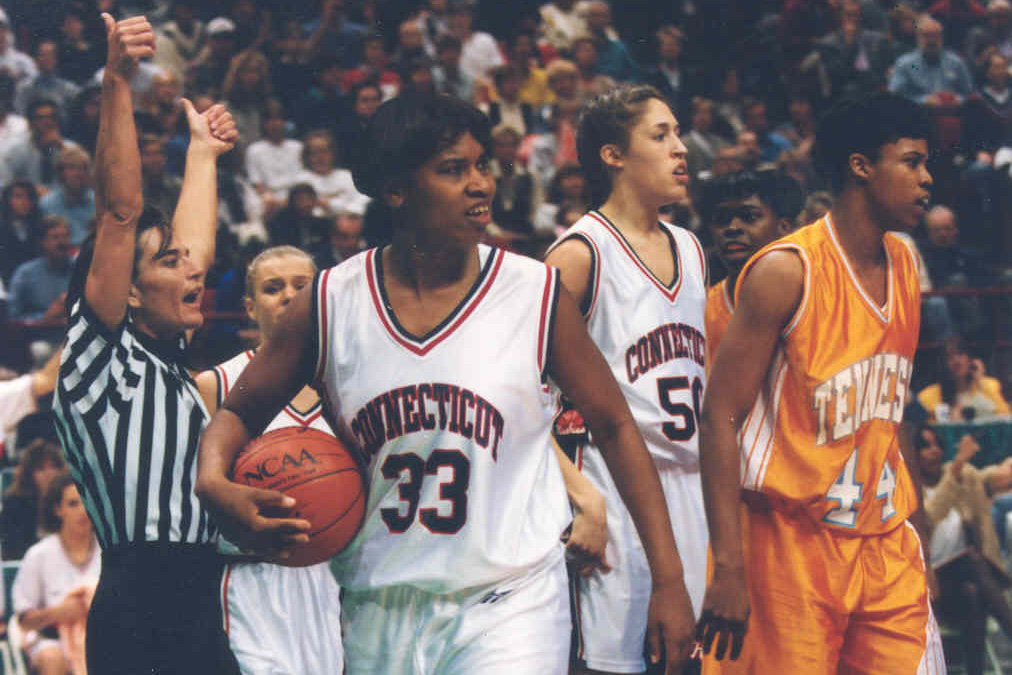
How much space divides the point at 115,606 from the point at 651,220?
2.13m

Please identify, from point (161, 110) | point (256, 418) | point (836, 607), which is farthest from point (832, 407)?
point (161, 110)

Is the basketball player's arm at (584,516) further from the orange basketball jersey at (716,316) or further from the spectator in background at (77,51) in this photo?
the spectator in background at (77,51)

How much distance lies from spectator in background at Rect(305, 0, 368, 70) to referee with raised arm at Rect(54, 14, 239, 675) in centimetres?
855

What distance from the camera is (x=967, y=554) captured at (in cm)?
723

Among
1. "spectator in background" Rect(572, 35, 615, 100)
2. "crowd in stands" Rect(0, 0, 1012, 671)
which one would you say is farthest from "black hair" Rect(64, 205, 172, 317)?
"spectator in background" Rect(572, 35, 615, 100)

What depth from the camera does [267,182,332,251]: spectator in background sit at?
9328mm

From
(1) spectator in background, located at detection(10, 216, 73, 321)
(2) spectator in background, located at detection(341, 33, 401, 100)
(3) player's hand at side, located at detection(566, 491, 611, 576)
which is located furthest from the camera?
(2) spectator in background, located at detection(341, 33, 401, 100)

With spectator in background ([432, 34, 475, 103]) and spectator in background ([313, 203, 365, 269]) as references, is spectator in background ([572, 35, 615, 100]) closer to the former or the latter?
spectator in background ([432, 34, 475, 103])

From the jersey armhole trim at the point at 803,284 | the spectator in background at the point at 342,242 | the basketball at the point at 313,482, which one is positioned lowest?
→ the basketball at the point at 313,482

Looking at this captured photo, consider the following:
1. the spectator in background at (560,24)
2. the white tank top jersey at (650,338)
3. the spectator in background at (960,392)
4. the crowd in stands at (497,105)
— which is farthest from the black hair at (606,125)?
the spectator in background at (560,24)

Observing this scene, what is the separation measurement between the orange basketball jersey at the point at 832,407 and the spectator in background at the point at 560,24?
1018cm

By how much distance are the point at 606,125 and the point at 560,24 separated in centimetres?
918

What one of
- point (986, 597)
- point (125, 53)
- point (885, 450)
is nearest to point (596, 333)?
point (885, 450)

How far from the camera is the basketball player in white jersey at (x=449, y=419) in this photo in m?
3.05
